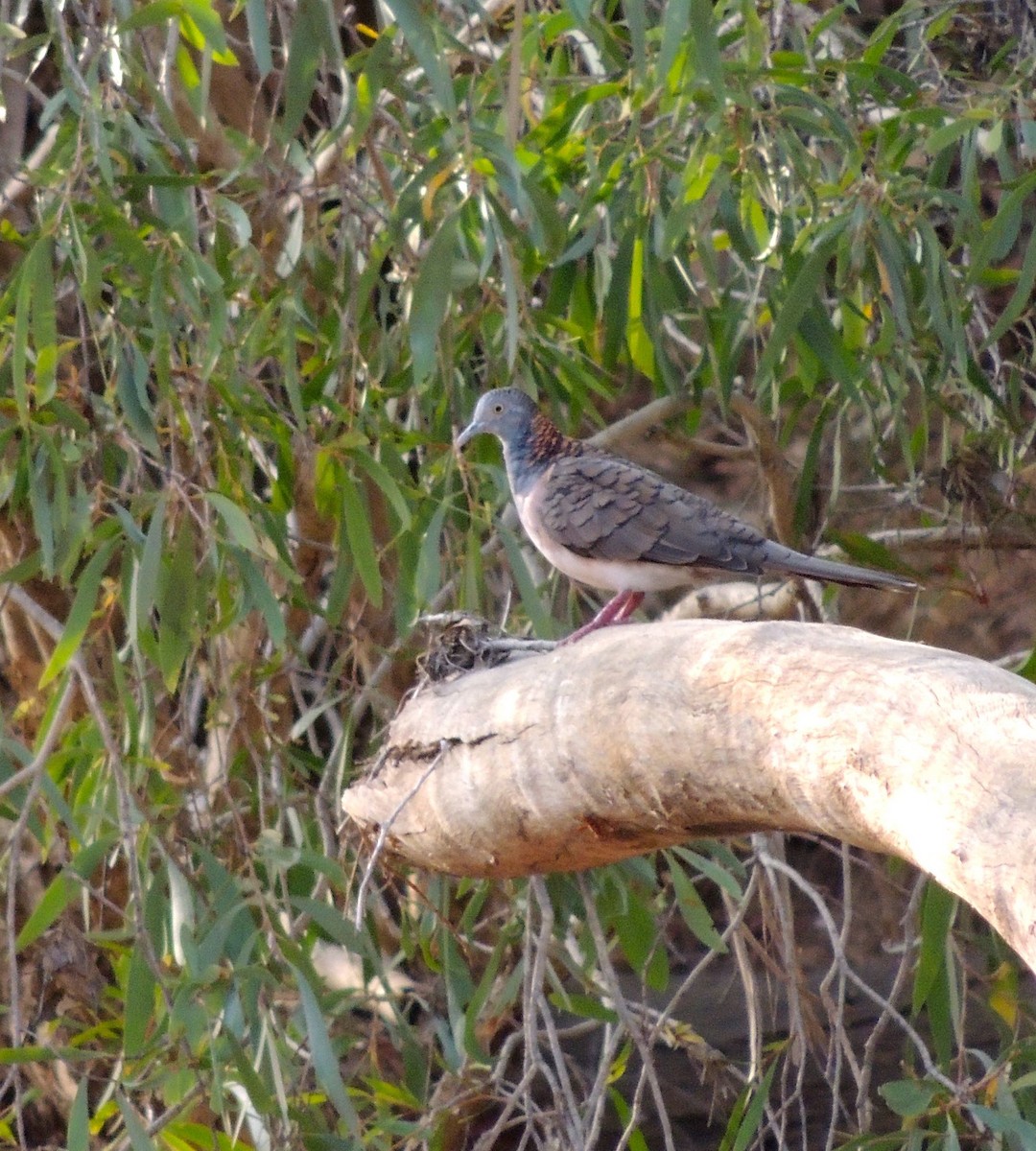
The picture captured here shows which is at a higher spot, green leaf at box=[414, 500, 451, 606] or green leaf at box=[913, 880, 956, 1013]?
green leaf at box=[414, 500, 451, 606]

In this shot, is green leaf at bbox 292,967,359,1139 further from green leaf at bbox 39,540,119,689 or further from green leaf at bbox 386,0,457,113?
green leaf at bbox 386,0,457,113

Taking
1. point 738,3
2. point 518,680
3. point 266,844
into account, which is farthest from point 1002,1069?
point 738,3

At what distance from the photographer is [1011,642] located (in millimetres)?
5078

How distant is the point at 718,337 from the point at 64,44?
45.3 inches

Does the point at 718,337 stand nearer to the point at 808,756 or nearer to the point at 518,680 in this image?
the point at 518,680

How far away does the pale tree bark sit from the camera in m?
1.17

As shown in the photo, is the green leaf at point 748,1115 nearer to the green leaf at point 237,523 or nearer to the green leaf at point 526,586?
the green leaf at point 526,586

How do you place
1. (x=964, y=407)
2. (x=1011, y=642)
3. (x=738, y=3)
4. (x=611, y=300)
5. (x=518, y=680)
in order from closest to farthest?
(x=518, y=680), (x=738, y=3), (x=611, y=300), (x=964, y=407), (x=1011, y=642)

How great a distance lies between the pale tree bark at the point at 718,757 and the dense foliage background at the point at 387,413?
0.71 feet

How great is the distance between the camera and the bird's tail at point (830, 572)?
6.48 ft

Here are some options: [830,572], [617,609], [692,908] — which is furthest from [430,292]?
[692,908]

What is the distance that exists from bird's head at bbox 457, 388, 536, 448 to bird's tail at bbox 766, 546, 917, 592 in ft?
1.69

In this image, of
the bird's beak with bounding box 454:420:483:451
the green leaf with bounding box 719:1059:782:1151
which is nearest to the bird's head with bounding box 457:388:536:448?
the bird's beak with bounding box 454:420:483:451

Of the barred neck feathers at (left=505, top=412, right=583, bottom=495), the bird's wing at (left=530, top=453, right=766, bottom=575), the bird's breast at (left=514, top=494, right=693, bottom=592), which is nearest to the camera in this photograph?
the bird's wing at (left=530, top=453, right=766, bottom=575)
